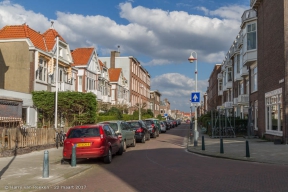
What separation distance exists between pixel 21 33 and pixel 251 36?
780 inches

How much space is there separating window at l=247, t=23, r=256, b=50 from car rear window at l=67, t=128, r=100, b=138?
19.8 metres

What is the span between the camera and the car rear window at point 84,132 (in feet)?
42.9

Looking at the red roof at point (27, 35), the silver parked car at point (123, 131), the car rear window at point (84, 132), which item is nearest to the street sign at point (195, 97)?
the silver parked car at point (123, 131)

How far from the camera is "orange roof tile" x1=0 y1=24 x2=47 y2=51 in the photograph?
28.0 metres

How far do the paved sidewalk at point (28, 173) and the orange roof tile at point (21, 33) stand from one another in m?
16.4

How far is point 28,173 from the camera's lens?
10703 millimetres

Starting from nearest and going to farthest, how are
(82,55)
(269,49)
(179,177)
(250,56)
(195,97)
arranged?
(179,177)
(195,97)
(269,49)
(250,56)
(82,55)

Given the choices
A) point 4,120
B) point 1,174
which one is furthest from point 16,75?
point 1,174

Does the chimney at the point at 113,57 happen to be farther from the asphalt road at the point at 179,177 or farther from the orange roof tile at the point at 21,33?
the asphalt road at the point at 179,177

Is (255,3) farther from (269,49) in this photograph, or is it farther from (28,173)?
(28,173)

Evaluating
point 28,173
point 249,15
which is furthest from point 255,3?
point 28,173

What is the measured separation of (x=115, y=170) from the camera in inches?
455

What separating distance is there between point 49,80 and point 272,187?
987 inches

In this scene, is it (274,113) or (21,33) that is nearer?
(274,113)
